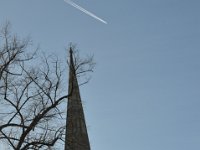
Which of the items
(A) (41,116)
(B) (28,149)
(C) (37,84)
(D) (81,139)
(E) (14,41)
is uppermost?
(D) (81,139)

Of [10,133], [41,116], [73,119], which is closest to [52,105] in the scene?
[41,116]

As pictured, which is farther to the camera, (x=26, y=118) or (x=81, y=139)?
(x=81, y=139)

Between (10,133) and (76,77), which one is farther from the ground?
(76,77)

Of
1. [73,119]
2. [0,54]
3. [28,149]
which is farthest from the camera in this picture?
[73,119]

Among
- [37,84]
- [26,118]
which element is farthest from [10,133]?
[37,84]

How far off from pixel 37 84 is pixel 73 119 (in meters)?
16.2

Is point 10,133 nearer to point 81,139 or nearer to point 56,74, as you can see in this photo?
point 56,74

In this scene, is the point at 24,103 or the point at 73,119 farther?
the point at 73,119

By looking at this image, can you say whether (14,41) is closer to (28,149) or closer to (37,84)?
(37,84)

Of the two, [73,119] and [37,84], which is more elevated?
[73,119]

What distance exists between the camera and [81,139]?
3978 cm

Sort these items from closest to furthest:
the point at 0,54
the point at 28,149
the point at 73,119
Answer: the point at 28,149, the point at 0,54, the point at 73,119

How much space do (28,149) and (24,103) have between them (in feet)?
7.05

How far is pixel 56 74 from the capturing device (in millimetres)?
23359
